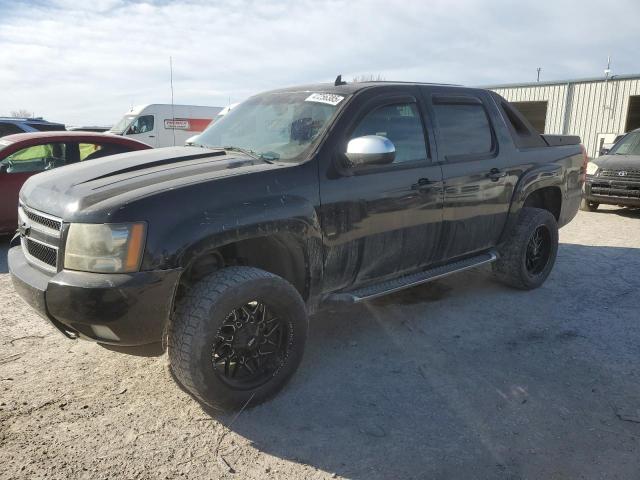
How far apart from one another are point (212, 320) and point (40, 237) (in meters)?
1.05

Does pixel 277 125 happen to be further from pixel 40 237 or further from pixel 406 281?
pixel 40 237

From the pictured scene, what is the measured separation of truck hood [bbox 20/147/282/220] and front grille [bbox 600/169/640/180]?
8220 mm

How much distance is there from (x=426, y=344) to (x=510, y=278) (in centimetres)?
150

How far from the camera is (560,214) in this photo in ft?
17.2

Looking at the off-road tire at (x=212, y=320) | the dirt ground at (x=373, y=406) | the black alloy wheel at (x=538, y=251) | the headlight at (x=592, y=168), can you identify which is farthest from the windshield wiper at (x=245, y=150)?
the headlight at (x=592, y=168)

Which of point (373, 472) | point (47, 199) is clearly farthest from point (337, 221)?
point (47, 199)

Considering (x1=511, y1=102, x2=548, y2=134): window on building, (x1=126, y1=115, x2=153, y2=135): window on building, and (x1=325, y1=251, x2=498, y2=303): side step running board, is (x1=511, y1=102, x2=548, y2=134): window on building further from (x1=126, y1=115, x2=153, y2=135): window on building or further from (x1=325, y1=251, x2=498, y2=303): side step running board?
(x1=325, y1=251, x2=498, y2=303): side step running board

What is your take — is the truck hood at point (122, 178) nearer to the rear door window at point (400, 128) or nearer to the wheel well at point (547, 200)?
the rear door window at point (400, 128)

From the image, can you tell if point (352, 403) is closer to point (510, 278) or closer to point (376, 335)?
point (376, 335)

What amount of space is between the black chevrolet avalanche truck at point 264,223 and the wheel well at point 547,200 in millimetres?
647

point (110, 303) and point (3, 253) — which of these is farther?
point (3, 253)

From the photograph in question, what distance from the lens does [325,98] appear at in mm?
3508

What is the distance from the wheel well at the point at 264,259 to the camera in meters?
2.98

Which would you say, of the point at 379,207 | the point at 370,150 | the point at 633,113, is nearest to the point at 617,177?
the point at 379,207
